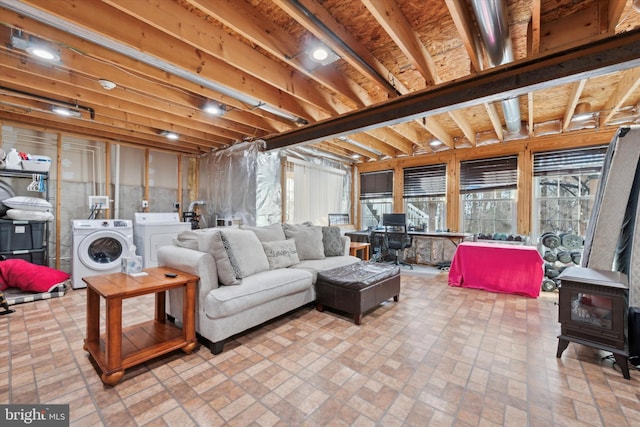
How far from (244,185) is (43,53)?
289 centimetres

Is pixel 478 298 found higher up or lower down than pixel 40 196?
lower down

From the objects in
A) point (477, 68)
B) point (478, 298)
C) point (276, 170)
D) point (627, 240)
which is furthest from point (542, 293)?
point (276, 170)

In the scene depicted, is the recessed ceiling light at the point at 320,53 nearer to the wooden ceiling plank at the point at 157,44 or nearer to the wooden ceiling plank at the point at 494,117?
the wooden ceiling plank at the point at 157,44

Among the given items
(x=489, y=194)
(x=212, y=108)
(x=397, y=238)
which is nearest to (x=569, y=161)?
(x=489, y=194)

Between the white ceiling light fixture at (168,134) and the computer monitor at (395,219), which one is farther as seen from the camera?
the computer monitor at (395,219)

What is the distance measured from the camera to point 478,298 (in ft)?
11.8

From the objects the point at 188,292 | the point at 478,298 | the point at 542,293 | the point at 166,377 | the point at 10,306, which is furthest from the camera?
the point at 542,293

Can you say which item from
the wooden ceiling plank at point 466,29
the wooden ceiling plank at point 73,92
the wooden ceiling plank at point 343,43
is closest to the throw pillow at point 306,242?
the wooden ceiling plank at point 343,43

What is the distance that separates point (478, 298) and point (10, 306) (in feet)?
18.8

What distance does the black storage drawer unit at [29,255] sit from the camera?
3.67 m

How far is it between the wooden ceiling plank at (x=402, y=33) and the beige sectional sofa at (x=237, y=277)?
211 centimetres

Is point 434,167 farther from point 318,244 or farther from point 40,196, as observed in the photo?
point 40,196

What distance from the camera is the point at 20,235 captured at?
3732 mm

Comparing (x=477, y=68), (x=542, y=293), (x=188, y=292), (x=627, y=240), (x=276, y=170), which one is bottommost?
(x=542, y=293)
